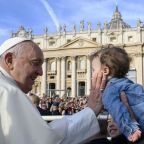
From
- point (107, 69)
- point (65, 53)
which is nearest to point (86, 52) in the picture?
point (65, 53)

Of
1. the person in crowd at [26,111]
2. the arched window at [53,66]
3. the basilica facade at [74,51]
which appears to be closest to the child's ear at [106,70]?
the person in crowd at [26,111]

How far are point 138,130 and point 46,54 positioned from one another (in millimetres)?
50030

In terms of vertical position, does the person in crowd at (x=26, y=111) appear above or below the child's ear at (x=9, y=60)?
below

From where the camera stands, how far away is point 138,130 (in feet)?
7.08

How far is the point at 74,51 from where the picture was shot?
5056 cm

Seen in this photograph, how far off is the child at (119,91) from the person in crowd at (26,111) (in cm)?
30

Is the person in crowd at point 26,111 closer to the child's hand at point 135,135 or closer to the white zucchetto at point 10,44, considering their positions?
the white zucchetto at point 10,44

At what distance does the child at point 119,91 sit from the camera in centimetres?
218

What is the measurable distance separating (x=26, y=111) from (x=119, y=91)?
97cm

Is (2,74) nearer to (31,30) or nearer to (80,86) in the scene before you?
(80,86)

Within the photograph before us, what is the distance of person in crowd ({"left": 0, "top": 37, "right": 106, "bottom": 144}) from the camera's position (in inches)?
54.1

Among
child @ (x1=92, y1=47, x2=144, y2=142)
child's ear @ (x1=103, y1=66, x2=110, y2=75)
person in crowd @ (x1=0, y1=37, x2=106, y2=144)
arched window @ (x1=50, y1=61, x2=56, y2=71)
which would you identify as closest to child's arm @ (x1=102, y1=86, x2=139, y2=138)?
child @ (x1=92, y1=47, x2=144, y2=142)

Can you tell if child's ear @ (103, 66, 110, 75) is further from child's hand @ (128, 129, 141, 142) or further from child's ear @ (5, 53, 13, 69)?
child's ear @ (5, 53, 13, 69)

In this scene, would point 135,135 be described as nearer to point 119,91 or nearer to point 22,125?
point 119,91
